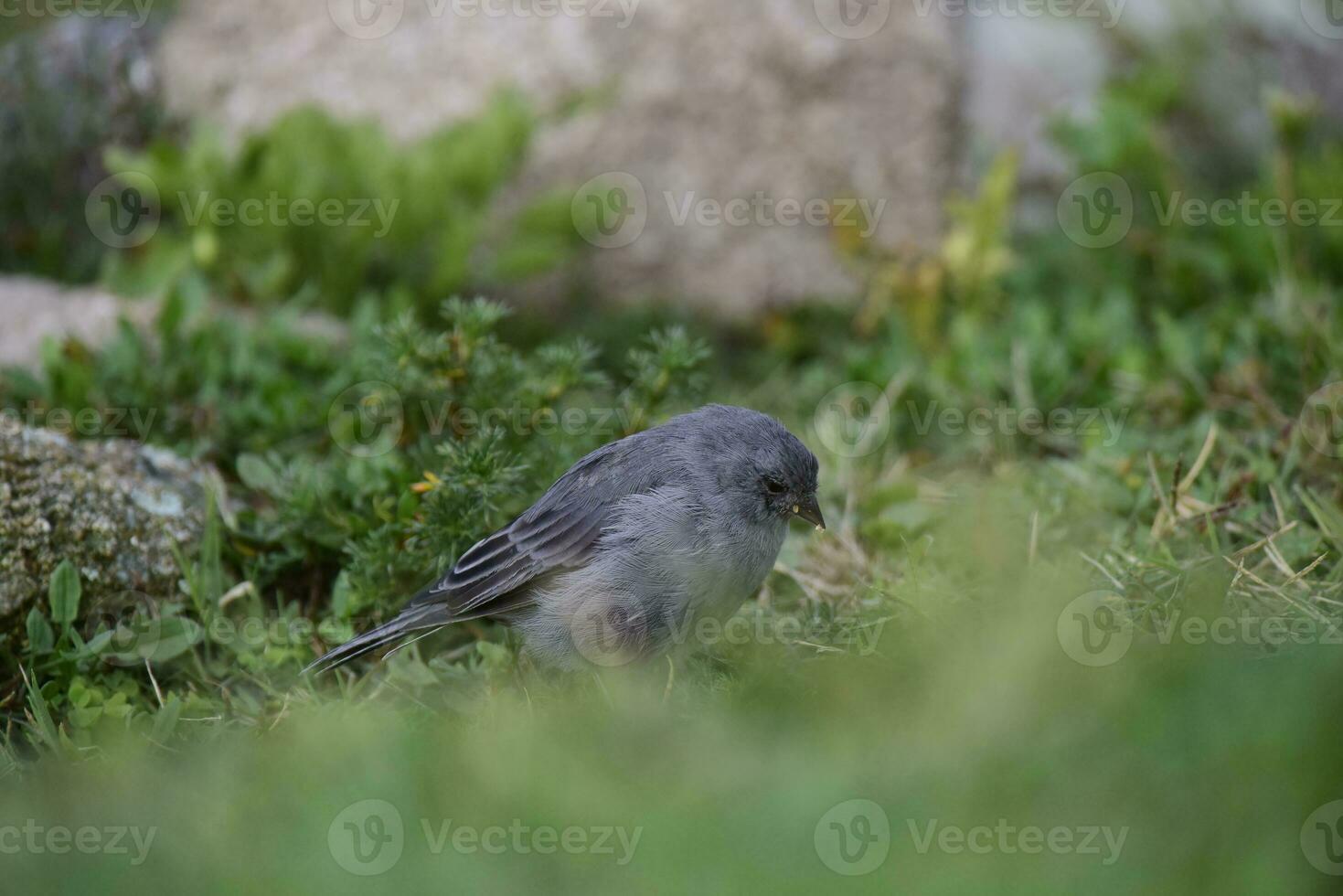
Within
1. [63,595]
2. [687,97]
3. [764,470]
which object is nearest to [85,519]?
[63,595]

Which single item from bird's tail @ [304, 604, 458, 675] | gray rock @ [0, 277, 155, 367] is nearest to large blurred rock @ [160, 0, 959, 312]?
gray rock @ [0, 277, 155, 367]

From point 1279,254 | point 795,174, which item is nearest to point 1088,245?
point 1279,254

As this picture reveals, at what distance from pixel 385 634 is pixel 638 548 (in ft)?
2.36

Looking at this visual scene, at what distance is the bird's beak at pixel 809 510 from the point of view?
137 inches

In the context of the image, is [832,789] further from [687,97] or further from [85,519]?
[687,97]

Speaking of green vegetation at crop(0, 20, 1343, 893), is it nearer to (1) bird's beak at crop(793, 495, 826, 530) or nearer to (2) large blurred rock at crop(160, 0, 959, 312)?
(1) bird's beak at crop(793, 495, 826, 530)

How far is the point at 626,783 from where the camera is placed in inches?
70.0

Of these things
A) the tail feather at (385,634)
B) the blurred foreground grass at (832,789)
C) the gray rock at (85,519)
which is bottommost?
the tail feather at (385,634)

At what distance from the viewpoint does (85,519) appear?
11.5 ft

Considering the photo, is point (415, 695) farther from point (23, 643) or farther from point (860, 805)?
point (860, 805)

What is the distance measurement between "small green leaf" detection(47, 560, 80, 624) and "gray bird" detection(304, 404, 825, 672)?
0.70 meters

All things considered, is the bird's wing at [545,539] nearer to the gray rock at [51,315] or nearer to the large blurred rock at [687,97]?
the gray rock at [51,315]

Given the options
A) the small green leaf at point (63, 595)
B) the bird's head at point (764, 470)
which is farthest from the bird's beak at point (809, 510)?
the small green leaf at point (63, 595)

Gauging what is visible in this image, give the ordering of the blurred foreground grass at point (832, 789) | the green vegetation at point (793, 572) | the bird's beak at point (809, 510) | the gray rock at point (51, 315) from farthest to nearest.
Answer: the gray rock at point (51, 315) → the bird's beak at point (809, 510) → the green vegetation at point (793, 572) → the blurred foreground grass at point (832, 789)
